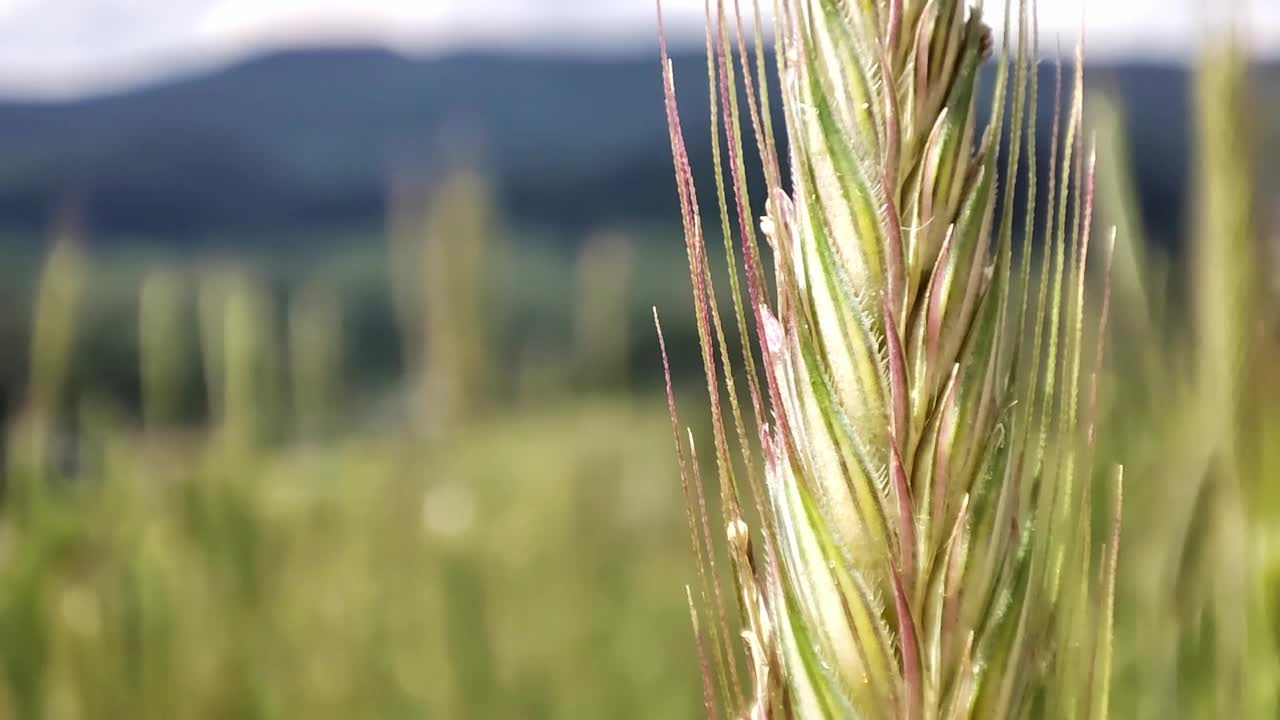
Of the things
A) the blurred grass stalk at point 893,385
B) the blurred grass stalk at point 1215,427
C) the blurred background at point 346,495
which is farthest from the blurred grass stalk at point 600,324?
the blurred grass stalk at point 893,385

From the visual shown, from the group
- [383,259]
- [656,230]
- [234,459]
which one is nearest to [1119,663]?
[234,459]

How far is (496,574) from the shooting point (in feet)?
10.5

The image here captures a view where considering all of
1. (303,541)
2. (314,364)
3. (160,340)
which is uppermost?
(160,340)

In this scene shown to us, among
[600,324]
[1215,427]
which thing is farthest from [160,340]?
[1215,427]

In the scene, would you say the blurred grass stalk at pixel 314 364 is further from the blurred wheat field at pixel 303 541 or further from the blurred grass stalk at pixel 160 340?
the blurred grass stalk at pixel 160 340

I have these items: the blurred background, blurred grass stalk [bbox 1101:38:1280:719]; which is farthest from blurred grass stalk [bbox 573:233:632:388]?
blurred grass stalk [bbox 1101:38:1280:719]

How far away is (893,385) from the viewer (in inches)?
23.0

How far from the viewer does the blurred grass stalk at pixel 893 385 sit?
58 centimetres

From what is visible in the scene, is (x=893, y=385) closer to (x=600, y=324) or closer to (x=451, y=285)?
(x=600, y=324)

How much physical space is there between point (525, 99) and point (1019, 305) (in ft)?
116

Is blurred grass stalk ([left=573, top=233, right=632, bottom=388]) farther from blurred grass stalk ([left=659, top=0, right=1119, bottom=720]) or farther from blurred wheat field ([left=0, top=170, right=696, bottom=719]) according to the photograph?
blurred grass stalk ([left=659, top=0, right=1119, bottom=720])

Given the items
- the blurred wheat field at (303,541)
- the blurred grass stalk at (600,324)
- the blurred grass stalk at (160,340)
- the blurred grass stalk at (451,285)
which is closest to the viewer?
the blurred wheat field at (303,541)

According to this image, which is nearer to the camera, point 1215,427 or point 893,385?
point 893,385

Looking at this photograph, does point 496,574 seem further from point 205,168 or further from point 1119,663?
point 205,168
